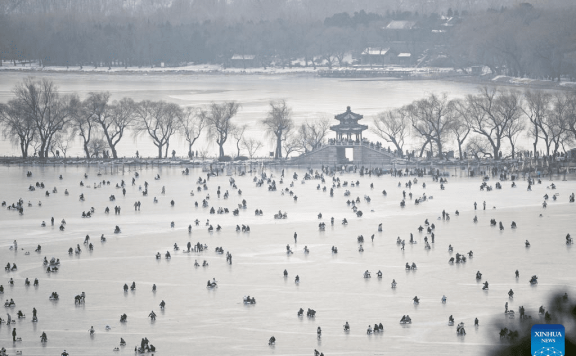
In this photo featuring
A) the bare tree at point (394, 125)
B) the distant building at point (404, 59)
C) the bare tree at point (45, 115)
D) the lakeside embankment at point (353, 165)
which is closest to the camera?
the lakeside embankment at point (353, 165)

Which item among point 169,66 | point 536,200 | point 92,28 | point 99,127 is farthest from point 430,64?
point 536,200

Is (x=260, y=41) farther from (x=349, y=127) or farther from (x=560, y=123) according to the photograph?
(x=560, y=123)

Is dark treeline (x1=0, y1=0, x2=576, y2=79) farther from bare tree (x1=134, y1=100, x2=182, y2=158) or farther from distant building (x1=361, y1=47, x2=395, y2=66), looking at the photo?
bare tree (x1=134, y1=100, x2=182, y2=158)

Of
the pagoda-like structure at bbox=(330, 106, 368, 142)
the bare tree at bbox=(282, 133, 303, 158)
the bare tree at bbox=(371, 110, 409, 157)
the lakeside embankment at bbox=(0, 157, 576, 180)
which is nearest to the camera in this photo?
the lakeside embankment at bbox=(0, 157, 576, 180)

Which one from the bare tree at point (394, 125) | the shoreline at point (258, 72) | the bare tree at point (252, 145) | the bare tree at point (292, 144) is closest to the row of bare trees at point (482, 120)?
the bare tree at point (394, 125)

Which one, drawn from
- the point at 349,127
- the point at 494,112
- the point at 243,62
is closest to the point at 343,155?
the point at 349,127

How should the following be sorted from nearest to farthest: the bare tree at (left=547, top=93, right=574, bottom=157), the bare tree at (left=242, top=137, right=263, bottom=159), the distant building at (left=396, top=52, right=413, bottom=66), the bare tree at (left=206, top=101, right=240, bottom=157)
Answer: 1. the bare tree at (left=547, top=93, right=574, bottom=157)
2. the bare tree at (left=206, top=101, right=240, bottom=157)
3. the bare tree at (left=242, top=137, right=263, bottom=159)
4. the distant building at (left=396, top=52, right=413, bottom=66)

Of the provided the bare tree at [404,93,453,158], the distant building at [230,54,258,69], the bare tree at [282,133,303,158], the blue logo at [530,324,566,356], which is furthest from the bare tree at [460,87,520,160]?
the distant building at [230,54,258,69]

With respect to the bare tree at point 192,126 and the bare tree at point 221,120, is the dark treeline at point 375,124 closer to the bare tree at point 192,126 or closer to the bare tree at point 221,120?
the bare tree at point 221,120
